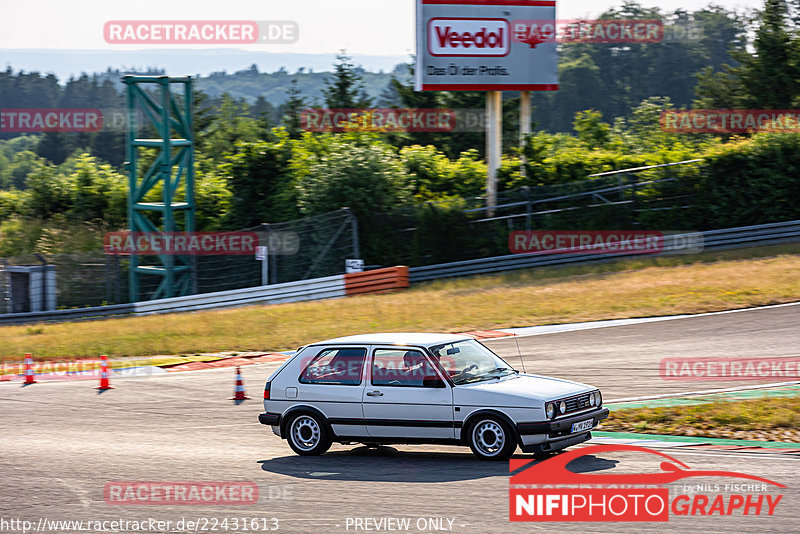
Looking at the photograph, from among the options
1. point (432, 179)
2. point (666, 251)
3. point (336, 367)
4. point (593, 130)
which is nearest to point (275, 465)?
point (336, 367)

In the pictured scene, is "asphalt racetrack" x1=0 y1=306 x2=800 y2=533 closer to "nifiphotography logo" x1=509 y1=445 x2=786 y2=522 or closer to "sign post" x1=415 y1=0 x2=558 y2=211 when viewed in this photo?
"nifiphotography logo" x1=509 y1=445 x2=786 y2=522

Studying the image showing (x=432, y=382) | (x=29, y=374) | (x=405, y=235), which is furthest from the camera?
(x=405, y=235)

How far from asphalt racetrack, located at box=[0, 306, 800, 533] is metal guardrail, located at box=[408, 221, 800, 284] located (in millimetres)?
12033

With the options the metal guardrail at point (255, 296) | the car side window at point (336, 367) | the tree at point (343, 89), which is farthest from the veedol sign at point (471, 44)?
the tree at point (343, 89)

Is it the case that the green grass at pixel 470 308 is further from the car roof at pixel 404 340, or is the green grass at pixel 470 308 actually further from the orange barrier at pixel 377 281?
the car roof at pixel 404 340

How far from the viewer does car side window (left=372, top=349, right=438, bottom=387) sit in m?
10.1

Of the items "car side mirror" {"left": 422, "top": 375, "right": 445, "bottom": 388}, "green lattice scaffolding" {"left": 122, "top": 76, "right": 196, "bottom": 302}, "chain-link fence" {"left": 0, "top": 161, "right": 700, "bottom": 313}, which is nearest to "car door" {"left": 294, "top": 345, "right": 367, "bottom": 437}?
"car side mirror" {"left": 422, "top": 375, "right": 445, "bottom": 388}

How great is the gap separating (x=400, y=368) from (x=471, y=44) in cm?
2269

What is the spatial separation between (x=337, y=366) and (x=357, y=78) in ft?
174

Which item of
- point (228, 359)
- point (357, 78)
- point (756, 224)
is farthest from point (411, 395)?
point (357, 78)

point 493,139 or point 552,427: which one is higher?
point 493,139

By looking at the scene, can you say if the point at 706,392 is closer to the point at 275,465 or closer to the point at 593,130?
the point at 275,465

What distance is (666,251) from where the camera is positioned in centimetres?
2875

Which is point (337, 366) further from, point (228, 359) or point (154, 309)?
point (154, 309)
